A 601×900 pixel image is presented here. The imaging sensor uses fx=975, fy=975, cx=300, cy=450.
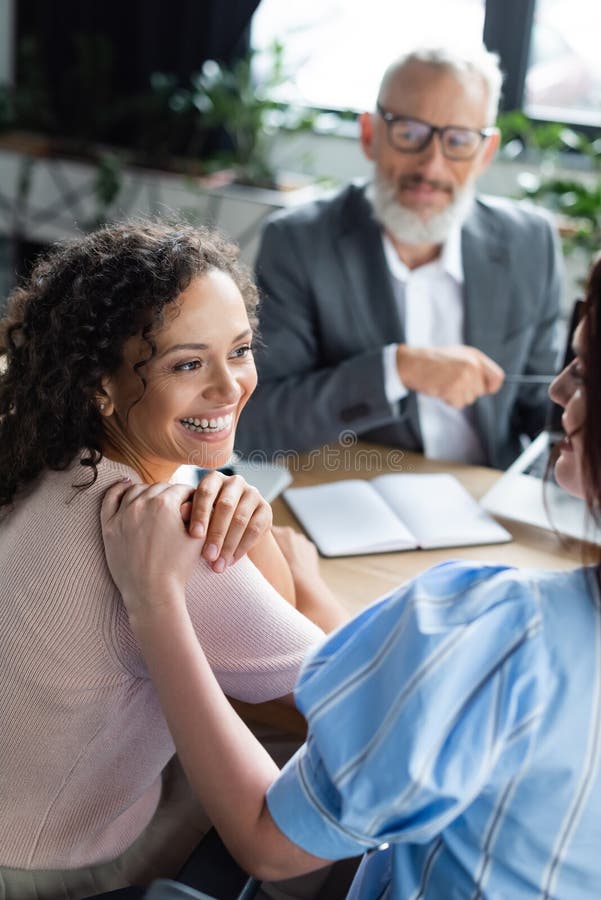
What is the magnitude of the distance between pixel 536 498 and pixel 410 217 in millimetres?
727

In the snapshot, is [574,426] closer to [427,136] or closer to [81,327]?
[81,327]

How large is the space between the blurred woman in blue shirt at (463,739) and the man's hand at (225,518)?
0.79ft

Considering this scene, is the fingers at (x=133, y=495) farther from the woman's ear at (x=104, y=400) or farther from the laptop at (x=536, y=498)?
the laptop at (x=536, y=498)

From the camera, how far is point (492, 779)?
741mm

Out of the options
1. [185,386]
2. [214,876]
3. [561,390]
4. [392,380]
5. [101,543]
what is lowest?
[214,876]

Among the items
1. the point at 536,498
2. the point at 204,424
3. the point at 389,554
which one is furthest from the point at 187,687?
the point at 536,498

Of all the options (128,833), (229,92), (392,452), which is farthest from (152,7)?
(128,833)

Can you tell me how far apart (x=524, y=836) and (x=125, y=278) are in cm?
72

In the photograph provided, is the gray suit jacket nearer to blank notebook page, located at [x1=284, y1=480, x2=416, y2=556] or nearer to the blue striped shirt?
blank notebook page, located at [x1=284, y1=480, x2=416, y2=556]

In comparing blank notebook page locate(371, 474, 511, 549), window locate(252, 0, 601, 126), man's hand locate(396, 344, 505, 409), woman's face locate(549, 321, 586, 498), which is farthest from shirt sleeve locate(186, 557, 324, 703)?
window locate(252, 0, 601, 126)

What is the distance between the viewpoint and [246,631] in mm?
→ 1039

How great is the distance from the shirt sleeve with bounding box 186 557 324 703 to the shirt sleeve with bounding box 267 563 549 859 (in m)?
0.27

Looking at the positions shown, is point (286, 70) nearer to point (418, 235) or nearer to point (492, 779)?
point (418, 235)

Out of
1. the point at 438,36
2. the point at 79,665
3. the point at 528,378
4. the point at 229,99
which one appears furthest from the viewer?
the point at 229,99
